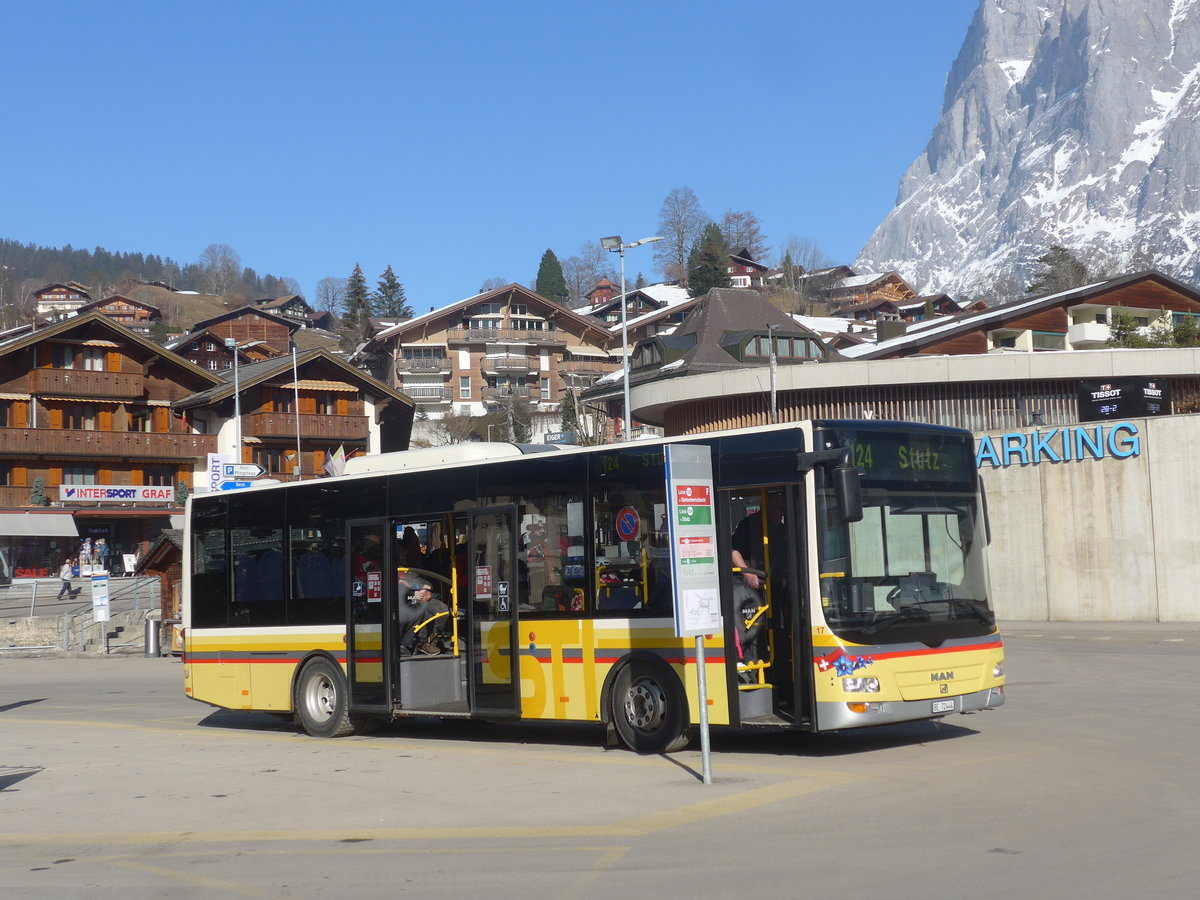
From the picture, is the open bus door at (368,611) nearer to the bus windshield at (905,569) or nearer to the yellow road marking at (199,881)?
the bus windshield at (905,569)

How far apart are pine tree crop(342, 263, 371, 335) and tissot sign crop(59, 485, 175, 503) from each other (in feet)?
286

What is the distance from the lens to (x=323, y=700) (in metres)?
15.8

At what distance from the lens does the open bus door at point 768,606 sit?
11.7 meters

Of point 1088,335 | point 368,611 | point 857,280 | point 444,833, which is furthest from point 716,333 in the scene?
point 857,280

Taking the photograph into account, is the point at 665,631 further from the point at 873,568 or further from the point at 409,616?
the point at 409,616

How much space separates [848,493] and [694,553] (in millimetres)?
1403

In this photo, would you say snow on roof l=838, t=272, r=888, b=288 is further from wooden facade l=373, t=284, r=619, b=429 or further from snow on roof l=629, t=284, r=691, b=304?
wooden facade l=373, t=284, r=619, b=429

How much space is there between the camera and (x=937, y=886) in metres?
7.24

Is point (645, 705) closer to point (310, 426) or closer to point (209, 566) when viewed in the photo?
point (209, 566)

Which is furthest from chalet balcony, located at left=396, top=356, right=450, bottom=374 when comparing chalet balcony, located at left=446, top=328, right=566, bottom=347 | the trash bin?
the trash bin

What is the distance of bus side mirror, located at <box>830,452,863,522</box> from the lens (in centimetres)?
1116

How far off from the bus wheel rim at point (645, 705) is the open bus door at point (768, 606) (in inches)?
34.5

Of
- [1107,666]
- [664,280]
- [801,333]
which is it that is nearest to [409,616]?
[1107,666]

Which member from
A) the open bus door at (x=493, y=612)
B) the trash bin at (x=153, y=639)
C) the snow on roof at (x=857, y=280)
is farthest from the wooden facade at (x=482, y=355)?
the open bus door at (x=493, y=612)
